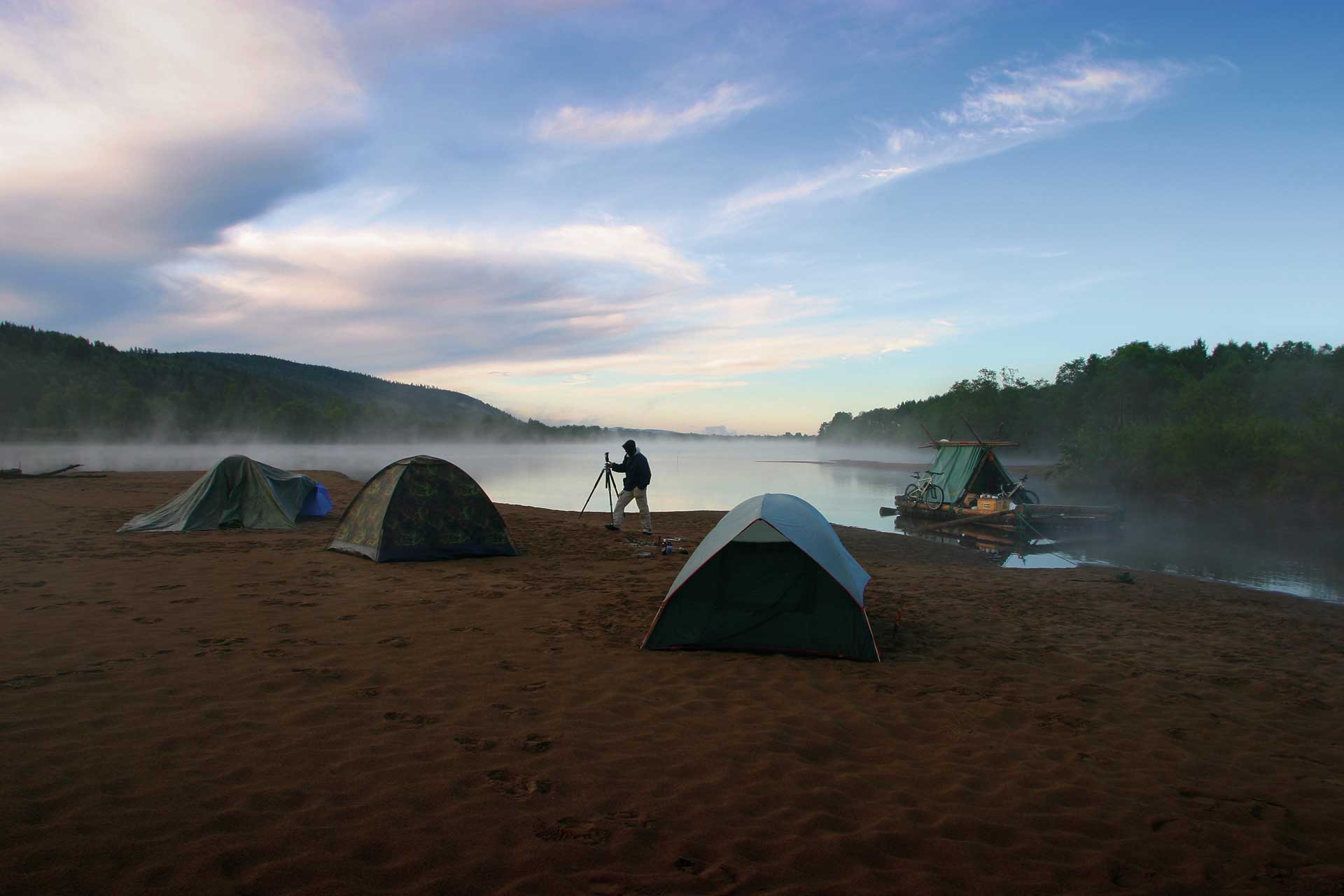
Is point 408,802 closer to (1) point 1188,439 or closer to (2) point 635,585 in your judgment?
(2) point 635,585

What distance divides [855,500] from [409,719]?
32834mm

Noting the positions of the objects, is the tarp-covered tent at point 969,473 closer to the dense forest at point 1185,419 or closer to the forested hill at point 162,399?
the dense forest at point 1185,419

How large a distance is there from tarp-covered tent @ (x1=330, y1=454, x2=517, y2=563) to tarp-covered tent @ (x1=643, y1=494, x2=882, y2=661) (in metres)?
5.38

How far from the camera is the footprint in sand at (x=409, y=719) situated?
4844mm

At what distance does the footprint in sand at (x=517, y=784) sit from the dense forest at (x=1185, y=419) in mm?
27794

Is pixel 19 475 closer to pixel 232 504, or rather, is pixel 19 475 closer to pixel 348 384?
pixel 232 504

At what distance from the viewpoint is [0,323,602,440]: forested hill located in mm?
73688

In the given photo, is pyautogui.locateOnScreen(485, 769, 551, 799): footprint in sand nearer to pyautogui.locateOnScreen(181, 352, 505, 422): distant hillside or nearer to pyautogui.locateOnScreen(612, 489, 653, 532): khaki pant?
pyautogui.locateOnScreen(612, 489, 653, 532): khaki pant

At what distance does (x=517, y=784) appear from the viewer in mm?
4031

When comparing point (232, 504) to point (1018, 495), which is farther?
point (1018, 495)

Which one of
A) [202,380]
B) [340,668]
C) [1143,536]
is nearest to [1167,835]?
[340,668]

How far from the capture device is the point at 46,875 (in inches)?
113

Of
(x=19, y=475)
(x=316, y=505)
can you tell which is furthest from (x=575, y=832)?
(x=19, y=475)

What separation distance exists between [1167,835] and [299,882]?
449 centimetres
